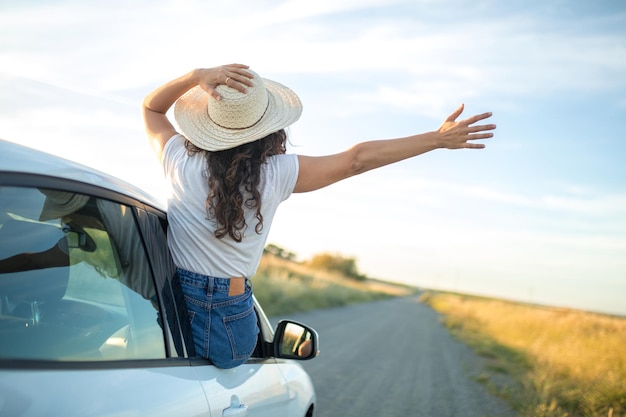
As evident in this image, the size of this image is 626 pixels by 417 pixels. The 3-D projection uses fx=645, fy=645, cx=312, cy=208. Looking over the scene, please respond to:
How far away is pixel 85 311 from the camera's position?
2150 mm

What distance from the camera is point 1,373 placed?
1497 millimetres

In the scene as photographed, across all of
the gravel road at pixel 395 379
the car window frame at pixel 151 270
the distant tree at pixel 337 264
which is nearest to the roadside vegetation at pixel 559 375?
the gravel road at pixel 395 379

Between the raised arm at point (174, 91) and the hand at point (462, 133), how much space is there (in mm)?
962

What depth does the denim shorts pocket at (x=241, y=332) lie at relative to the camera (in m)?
2.62

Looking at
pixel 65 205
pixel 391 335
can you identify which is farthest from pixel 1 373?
pixel 391 335

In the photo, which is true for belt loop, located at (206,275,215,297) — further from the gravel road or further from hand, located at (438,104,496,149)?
the gravel road

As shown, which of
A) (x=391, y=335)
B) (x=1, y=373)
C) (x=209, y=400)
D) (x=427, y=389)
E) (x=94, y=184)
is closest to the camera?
(x=1, y=373)

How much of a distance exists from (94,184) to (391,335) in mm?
17601

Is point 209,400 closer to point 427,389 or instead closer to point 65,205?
point 65,205

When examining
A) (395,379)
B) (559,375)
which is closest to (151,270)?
(395,379)

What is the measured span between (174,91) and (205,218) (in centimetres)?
79

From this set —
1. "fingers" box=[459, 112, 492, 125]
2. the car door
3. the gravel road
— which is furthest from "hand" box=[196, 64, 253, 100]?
the gravel road

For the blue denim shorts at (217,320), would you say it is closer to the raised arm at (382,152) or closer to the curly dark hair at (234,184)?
the curly dark hair at (234,184)

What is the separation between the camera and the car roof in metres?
1.69
